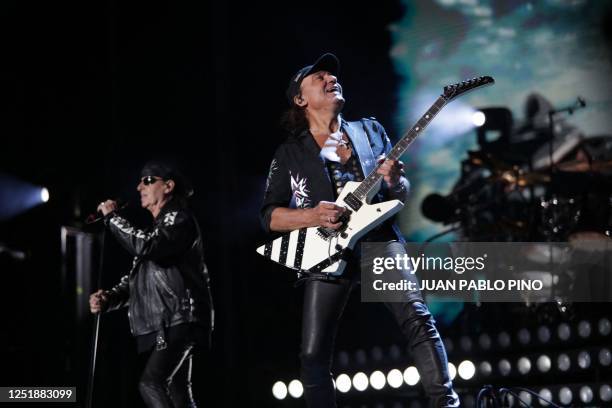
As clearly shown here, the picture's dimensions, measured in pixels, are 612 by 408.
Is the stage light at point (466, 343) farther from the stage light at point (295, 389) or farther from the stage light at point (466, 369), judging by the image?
the stage light at point (295, 389)

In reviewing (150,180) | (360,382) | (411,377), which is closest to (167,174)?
(150,180)

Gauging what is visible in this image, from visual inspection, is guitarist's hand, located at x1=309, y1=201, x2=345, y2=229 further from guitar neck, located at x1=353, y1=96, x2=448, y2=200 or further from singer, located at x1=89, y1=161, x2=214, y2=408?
singer, located at x1=89, y1=161, x2=214, y2=408

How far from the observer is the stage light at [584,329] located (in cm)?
462

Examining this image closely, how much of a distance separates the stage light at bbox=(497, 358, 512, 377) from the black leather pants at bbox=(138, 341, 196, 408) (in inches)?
71.8

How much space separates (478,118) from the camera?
657 centimetres

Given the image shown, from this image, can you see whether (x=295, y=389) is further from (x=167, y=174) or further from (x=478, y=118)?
(x=478, y=118)

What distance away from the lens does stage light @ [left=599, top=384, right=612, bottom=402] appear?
4398 mm

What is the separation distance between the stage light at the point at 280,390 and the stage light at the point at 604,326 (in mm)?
2103

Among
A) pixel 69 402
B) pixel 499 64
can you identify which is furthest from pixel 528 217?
pixel 69 402

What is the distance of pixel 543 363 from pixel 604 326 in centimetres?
45

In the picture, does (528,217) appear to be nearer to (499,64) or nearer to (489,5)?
(499,64)

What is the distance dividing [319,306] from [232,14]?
3659 millimetres

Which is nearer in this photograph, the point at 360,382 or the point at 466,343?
the point at 466,343

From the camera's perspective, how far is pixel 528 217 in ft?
22.2
